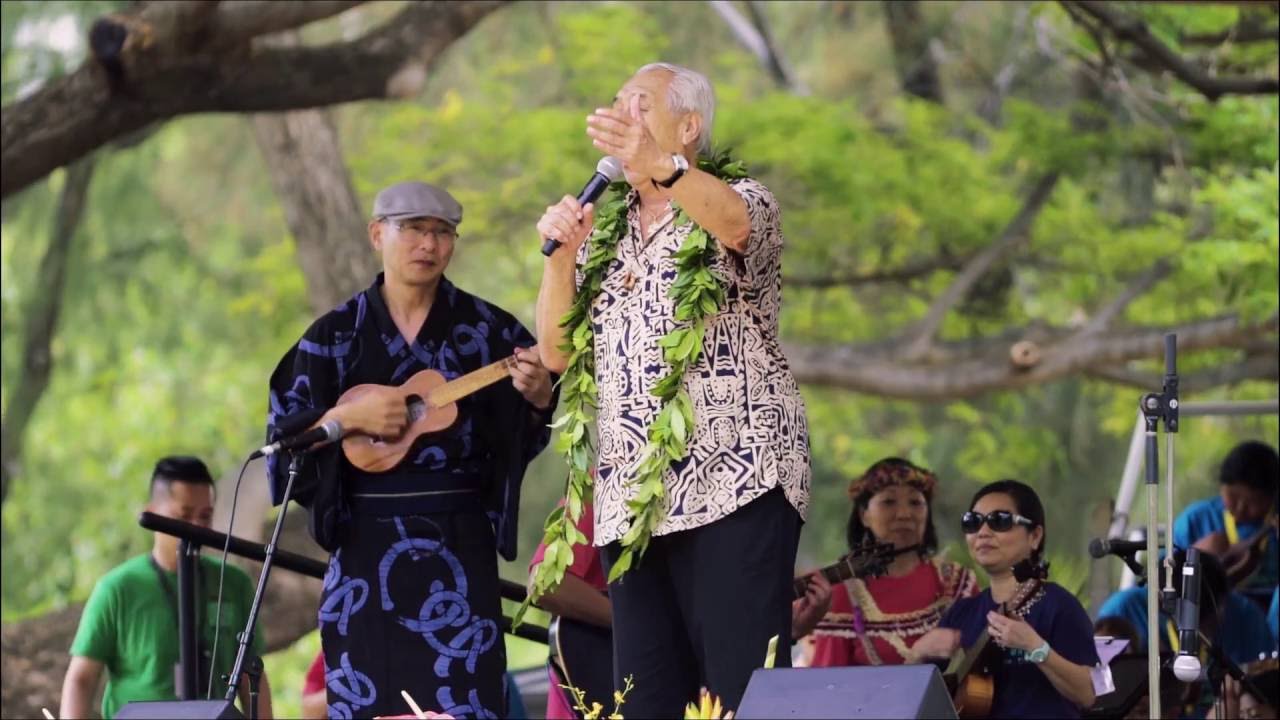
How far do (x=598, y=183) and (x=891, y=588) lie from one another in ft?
8.07

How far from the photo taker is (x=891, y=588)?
5.62 metres

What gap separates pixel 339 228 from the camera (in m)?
11.8

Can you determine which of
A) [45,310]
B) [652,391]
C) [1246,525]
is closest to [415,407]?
[652,391]

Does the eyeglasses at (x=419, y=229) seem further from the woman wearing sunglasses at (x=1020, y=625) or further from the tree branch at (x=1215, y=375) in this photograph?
the tree branch at (x=1215, y=375)

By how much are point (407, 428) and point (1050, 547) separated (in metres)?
9.18

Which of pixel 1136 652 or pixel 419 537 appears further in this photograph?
pixel 1136 652

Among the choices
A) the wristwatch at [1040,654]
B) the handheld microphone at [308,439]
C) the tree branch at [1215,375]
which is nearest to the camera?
the handheld microphone at [308,439]

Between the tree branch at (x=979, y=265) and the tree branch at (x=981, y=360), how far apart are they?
0.39 feet

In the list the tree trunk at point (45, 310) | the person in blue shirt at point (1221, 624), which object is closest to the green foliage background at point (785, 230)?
the tree trunk at point (45, 310)

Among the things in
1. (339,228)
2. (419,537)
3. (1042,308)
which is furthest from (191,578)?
(1042,308)

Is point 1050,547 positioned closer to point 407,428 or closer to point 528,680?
point 528,680

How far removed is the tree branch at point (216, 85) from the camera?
21.3ft

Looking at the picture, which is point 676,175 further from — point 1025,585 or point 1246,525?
point 1246,525

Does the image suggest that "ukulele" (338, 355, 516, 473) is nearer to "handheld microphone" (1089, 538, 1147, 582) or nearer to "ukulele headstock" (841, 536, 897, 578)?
"handheld microphone" (1089, 538, 1147, 582)
